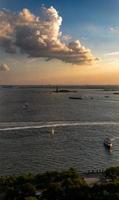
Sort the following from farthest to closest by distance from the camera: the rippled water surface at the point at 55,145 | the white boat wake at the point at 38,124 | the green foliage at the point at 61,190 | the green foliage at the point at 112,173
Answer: the white boat wake at the point at 38,124 < the rippled water surface at the point at 55,145 < the green foliage at the point at 112,173 < the green foliage at the point at 61,190

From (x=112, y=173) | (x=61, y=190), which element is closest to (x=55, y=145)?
(x=112, y=173)

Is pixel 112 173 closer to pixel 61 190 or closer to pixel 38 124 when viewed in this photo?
pixel 61 190

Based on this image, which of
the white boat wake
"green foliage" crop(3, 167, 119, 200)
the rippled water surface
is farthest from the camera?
the white boat wake

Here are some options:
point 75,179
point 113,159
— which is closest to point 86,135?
point 113,159

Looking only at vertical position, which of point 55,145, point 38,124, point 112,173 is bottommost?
point 55,145

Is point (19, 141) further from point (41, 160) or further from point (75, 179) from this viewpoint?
point (75, 179)

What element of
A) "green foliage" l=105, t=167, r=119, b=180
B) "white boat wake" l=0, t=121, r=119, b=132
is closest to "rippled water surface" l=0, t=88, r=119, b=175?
"white boat wake" l=0, t=121, r=119, b=132

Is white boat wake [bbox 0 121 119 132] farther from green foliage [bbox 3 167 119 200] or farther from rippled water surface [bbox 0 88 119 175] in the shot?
green foliage [bbox 3 167 119 200]

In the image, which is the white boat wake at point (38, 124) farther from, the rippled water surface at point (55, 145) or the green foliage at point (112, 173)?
the green foliage at point (112, 173)

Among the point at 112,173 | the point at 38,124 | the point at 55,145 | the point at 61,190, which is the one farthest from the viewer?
the point at 38,124

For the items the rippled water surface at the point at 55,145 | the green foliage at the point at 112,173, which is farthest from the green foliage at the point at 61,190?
the rippled water surface at the point at 55,145

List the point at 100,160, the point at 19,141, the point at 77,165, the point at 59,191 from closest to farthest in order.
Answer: the point at 59,191 < the point at 77,165 < the point at 100,160 < the point at 19,141
